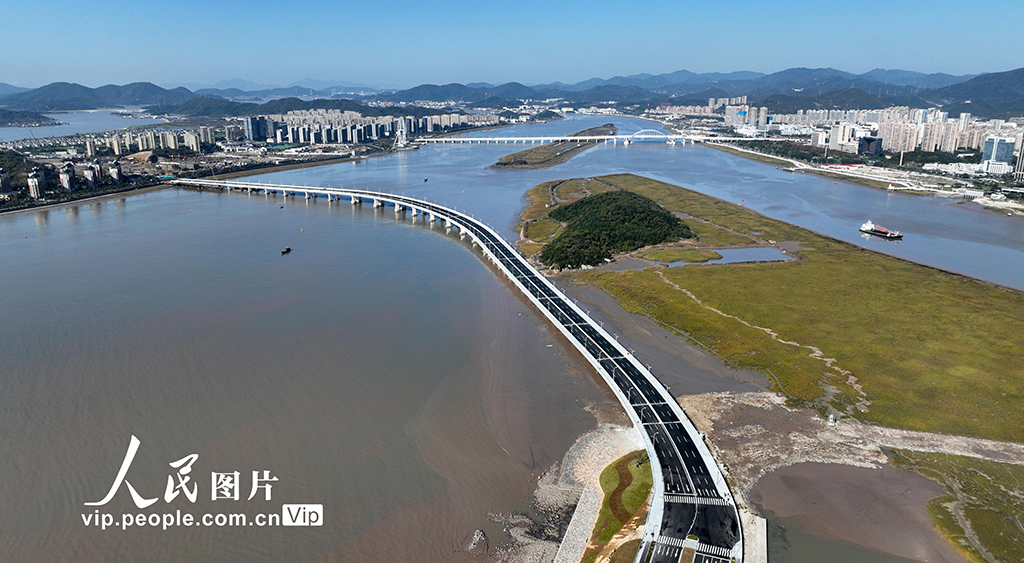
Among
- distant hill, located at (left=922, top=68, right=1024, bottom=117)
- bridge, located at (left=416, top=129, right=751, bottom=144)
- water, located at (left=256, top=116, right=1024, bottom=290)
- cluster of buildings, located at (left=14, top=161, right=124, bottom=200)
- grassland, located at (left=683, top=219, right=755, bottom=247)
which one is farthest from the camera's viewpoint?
distant hill, located at (left=922, top=68, right=1024, bottom=117)

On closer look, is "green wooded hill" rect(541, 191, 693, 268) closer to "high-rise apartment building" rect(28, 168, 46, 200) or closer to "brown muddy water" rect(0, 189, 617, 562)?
"brown muddy water" rect(0, 189, 617, 562)

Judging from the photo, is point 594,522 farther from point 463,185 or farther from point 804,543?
point 463,185

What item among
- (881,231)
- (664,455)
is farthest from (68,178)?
(881,231)

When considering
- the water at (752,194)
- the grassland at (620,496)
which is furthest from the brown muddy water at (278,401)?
the water at (752,194)

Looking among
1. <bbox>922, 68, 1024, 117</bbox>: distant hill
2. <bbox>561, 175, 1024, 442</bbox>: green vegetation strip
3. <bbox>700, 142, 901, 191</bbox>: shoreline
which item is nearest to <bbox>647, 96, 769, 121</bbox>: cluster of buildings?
<bbox>700, 142, 901, 191</bbox>: shoreline

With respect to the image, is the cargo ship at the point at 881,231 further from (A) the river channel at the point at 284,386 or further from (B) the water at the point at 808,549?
(B) the water at the point at 808,549
